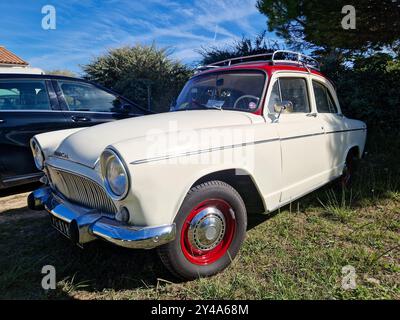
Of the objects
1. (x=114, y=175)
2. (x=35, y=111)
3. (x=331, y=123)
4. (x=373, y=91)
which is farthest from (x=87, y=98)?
(x=373, y=91)

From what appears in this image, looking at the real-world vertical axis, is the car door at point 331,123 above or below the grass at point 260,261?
above

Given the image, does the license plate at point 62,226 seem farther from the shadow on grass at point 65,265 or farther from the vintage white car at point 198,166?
the shadow on grass at point 65,265

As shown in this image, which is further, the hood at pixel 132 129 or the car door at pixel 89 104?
the car door at pixel 89 104

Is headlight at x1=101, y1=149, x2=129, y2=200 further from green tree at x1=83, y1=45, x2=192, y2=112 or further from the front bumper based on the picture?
green tree at x1=83, y1=45, x2=192, y2=112

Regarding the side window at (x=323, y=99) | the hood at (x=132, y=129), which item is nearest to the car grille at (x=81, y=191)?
the hood at (x=132, y=129)

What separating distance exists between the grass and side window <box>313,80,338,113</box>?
117 cm

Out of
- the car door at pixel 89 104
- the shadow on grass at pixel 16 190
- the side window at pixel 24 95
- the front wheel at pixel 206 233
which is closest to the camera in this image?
the front wheel at pixel 206 233

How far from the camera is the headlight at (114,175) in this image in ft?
6.53

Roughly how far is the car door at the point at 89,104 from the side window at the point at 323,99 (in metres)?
2.83

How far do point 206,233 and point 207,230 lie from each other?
1.0 inches

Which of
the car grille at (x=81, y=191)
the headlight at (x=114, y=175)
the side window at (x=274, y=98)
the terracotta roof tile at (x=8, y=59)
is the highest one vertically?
the terracotta roof tile at (x=8, y=59)

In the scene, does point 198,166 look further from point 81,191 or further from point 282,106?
point 282,106
